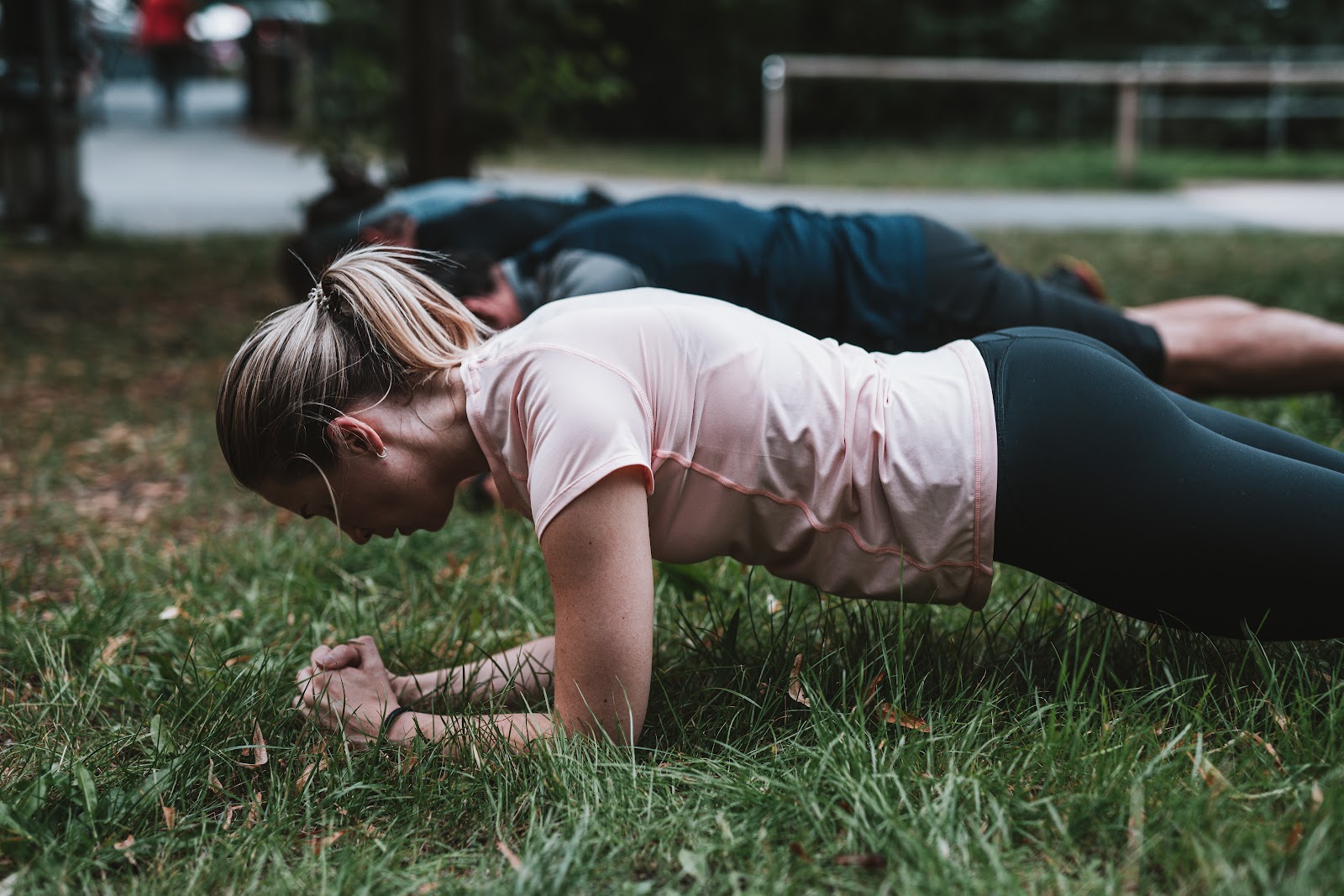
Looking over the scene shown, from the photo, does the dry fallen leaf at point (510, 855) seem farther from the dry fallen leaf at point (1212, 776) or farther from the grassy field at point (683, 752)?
the dry fallen leaf at point (1212, 776)

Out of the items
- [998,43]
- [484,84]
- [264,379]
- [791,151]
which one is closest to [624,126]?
[791,151]

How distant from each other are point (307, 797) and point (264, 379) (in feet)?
2.01

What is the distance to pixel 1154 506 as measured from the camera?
1.87 meters

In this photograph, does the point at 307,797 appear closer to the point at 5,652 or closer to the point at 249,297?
the point at 5,652

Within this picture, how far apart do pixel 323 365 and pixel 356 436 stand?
0.36ft

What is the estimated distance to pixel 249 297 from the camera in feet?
24.5

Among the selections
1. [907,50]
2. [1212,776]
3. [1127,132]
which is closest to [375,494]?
[1212,776]

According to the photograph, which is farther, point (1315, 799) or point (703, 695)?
point (703, 695)

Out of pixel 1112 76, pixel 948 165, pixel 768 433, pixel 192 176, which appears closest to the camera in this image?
pixel 768 433

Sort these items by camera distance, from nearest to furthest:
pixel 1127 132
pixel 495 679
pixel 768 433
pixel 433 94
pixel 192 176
Answer: pixel 768 433 < pixel 495 679 < pixel 433 94 < pixel 1127 132 < pixel 192 176

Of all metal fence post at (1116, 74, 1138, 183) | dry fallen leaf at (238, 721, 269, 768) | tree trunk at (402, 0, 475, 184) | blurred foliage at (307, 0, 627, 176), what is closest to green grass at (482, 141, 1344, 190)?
metal fence post at (1116, 74, 1138, 183)

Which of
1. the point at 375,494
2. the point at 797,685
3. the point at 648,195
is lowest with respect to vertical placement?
the point at 797,685

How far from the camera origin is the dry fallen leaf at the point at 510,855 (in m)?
1.70

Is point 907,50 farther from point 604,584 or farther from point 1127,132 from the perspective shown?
point 604,584
